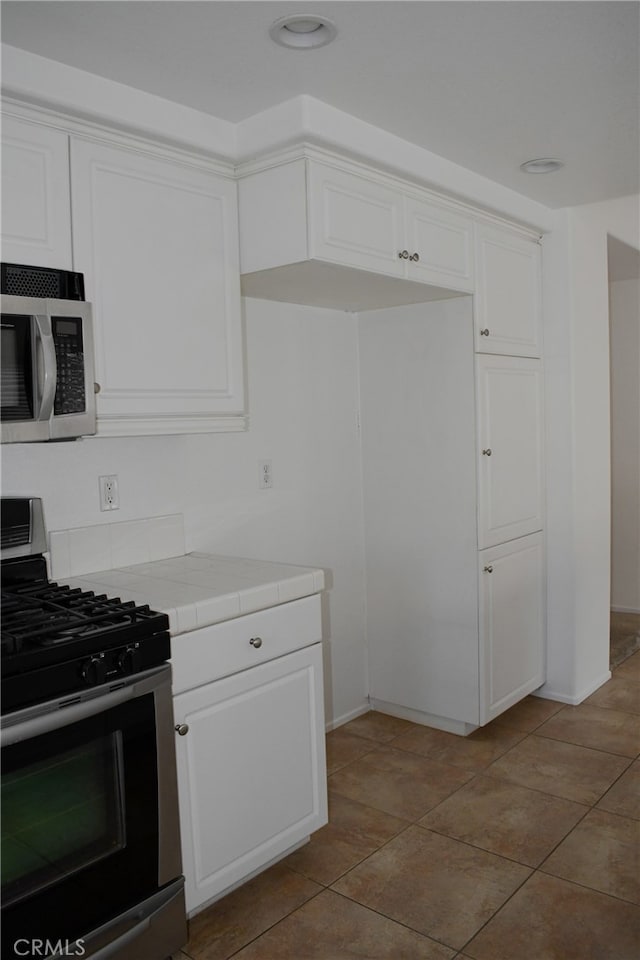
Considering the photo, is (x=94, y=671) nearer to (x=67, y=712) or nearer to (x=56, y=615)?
(x=67, y=712)

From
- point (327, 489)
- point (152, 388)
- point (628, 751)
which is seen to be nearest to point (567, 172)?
point (327, 489)

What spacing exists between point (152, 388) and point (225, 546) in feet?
2.69

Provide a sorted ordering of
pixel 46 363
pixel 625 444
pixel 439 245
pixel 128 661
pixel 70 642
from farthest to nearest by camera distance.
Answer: pixel 625 444, pixel 439 245, pixel 46 363, pixel 128 661, pixel 70 642

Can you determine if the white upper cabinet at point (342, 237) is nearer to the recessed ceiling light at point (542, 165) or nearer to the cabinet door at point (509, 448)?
the recessed ceiling light at point (542, 165)

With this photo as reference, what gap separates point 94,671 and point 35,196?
120cm

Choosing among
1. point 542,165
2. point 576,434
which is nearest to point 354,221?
point 542,165

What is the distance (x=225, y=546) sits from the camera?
2953 mm

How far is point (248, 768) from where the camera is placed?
222 centimetres

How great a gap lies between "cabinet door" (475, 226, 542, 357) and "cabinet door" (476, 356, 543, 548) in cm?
7

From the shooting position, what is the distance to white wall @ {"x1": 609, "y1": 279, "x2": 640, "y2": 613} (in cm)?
536

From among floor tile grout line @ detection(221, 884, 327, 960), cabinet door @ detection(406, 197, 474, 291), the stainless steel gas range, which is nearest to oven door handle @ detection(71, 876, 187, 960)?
the stainless steel gas range

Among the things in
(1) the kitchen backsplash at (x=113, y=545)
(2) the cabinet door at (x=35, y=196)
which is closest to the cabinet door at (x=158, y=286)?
(2) the cabinet door at (x=35, y=196)

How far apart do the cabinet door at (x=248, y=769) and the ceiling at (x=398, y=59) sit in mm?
1641

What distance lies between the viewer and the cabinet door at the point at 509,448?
3252 millimetres
